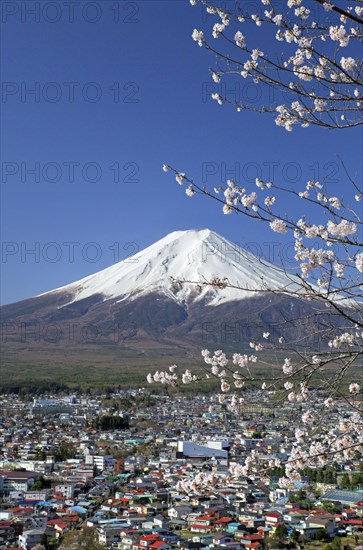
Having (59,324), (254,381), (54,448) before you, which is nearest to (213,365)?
(254,381)

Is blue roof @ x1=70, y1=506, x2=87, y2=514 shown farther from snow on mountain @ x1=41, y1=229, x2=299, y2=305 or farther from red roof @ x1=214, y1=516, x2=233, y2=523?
snow on mountain @ x1=41, y1=229, x2=299, y2=305

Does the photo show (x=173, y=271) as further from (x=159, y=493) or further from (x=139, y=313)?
(x=159, y=493)

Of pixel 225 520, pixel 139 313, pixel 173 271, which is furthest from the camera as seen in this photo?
pixel 173 271

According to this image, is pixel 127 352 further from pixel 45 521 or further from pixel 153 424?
pixel 45 521

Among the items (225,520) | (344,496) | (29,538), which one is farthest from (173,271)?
(29,538)

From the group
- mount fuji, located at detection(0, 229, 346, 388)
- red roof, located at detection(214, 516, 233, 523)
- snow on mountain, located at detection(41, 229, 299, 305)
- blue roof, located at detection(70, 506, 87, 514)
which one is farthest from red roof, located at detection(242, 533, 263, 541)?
snow on mountain, located at detection(41, 229, 299, 305)
